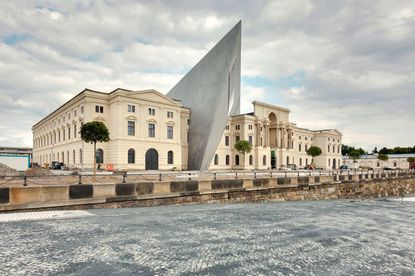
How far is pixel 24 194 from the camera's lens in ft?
38.3

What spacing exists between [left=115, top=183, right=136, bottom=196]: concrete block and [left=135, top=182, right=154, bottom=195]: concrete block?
0.24 meters

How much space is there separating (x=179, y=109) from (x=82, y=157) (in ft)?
60.4

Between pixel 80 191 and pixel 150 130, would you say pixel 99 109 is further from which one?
pixel 80 191

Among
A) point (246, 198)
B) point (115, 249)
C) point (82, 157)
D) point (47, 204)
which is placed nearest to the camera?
point (115, 249)

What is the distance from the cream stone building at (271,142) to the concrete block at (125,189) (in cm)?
5015

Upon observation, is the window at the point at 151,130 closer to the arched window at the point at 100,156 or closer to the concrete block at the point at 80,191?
the arched window at the point at 100,156

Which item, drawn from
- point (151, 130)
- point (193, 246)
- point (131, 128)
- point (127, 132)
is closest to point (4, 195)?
point (193, 246)

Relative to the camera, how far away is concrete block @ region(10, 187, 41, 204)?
1146 centimetres

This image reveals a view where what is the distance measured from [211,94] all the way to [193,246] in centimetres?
3705

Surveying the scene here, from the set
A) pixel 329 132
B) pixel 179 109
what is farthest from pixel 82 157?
pixel 329 132

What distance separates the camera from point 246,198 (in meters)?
20.4

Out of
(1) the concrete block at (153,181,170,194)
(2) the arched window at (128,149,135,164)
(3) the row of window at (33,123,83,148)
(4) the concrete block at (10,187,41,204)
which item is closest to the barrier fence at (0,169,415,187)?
(4) the concrete block at (10,187,41,204)

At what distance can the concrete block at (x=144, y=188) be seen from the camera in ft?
49.5

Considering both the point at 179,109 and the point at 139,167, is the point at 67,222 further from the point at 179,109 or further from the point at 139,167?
the point at 179,109
